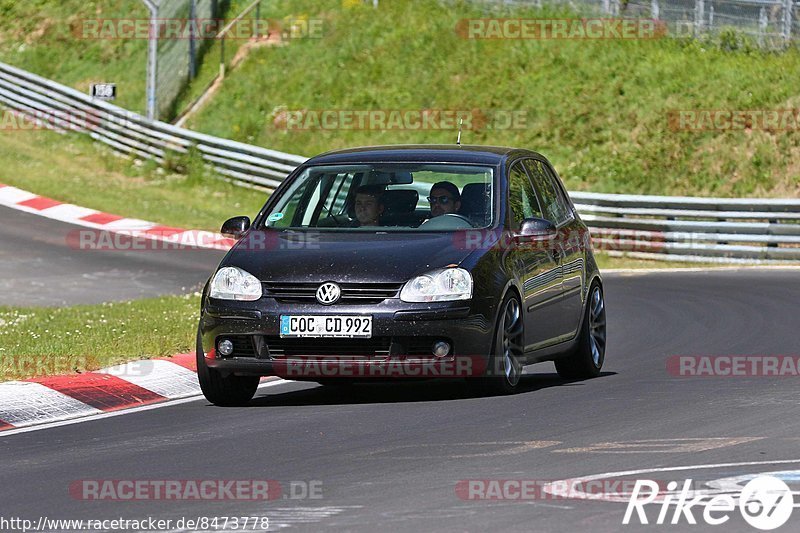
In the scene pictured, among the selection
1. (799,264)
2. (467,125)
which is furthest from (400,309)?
(467,125)

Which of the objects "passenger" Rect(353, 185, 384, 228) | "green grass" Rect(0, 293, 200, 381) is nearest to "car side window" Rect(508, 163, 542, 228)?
"passenger" Rect(353, 185, 384, 228)

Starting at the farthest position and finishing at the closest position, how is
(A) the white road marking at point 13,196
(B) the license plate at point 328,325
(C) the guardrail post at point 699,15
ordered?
1. (C) the guardrail post at point 699,15
2. (A) the white road marking at point 13,196
3. (B) the license plate at point 328,325

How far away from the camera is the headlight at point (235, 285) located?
9.92 metres

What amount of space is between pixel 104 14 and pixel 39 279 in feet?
76.7

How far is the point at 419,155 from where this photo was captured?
441 inches

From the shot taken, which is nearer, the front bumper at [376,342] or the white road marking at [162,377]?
the front bumper at [376,342]

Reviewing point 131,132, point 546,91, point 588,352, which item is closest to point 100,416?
point 588,352

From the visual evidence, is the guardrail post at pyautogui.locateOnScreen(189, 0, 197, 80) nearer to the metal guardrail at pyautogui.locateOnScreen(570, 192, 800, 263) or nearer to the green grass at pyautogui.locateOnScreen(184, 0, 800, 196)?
the green grass at pyautogui.locateOnScreen(184, 0, 800, 196)

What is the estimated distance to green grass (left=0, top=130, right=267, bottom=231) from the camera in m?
29.5

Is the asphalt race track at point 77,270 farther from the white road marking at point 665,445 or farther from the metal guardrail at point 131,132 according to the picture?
the white road marking at point 665,445

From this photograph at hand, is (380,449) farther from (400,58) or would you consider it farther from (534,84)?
(400,58)

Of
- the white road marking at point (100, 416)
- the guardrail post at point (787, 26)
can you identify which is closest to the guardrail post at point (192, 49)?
the guardrail post at point (787, 26)

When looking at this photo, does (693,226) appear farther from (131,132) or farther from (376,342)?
(376,342)

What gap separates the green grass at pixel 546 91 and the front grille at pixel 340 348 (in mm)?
19392
